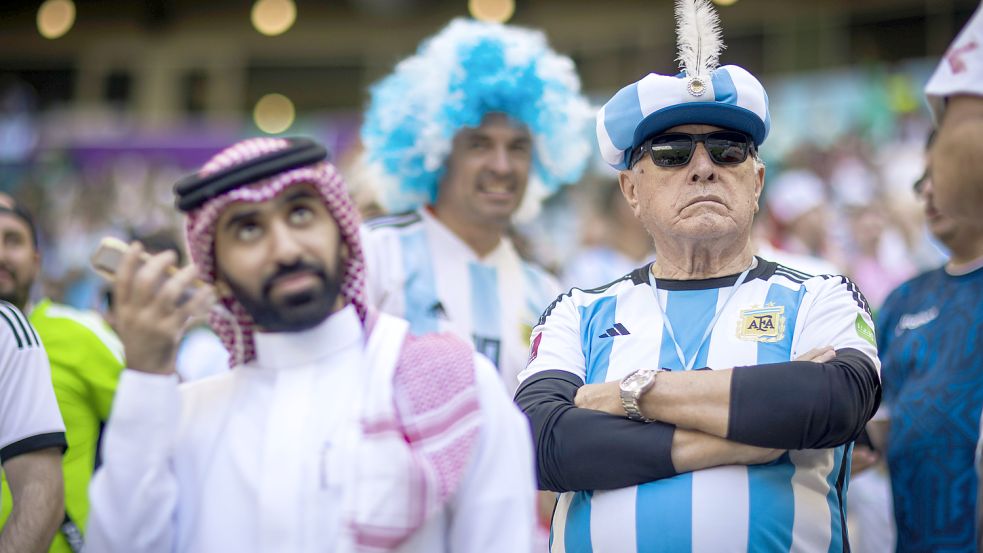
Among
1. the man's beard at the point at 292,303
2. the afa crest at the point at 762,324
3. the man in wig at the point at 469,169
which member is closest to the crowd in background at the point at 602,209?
the man in wig at the point at 469,169

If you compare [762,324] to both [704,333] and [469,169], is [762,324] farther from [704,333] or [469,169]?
[469,169]

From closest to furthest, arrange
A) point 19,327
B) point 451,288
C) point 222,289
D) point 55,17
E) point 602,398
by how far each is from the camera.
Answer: point 222,289 → point 602,398 → point 19,327 → point 451,288 → point 55,17

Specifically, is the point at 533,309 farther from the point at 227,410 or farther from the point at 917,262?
the point at 917,262

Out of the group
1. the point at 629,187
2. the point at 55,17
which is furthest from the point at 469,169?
the point at 55,17

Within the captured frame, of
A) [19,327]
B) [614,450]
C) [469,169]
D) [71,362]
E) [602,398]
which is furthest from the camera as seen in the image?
[469,169]

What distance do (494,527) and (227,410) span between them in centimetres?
67

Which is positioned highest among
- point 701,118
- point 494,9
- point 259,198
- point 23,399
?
point 494,9

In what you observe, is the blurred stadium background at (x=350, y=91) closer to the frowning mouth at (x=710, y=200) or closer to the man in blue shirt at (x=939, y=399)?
the man in blue shirt at (x=939, y=399)

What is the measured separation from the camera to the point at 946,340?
3658 millimetres

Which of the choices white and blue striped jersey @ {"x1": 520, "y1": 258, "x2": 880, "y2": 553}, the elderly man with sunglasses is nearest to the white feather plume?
the elderly man with sunglasses

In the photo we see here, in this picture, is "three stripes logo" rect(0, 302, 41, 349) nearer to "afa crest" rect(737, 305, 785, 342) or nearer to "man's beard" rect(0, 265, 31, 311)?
"man's beard" rect(0, 265, 31, 311)

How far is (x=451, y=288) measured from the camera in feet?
14.5

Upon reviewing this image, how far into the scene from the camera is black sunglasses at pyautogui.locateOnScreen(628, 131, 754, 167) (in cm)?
307

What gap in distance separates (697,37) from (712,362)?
1021mm
